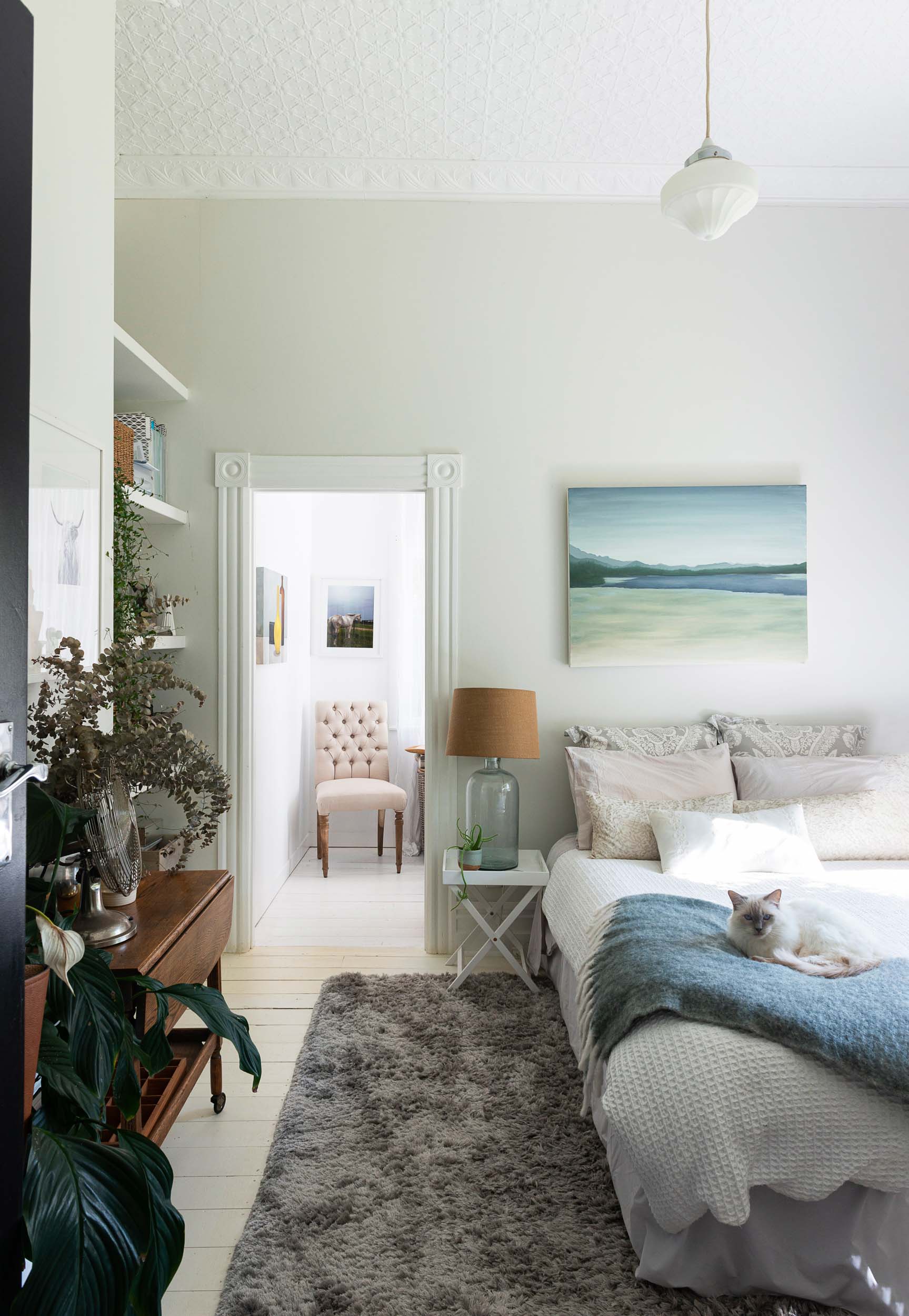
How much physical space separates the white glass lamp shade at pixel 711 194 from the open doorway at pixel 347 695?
8.97ft

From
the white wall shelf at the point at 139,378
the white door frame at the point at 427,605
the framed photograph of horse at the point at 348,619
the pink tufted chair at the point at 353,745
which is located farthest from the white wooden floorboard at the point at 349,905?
the white wall shelf at the point at 139,378

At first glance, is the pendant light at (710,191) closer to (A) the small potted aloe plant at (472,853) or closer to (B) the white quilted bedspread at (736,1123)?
(B) the white quilted bedspread at (736,1123)

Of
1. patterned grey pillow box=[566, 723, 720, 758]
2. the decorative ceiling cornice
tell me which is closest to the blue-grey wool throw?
patterned grey pillow box=[566, 723, 720, 758]

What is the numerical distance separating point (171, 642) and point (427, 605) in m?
1.06

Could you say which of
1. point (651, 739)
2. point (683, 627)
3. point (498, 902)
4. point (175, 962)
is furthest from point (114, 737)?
point (683, 627)

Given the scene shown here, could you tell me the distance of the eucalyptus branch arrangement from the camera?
163 cm

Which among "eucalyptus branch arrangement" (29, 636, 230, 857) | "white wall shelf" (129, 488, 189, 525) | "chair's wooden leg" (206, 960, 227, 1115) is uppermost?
"white wall shelf" (129, 488, 189, 525)

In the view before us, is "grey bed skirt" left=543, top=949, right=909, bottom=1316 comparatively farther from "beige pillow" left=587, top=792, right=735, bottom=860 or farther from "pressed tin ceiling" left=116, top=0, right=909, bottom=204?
"pressed tin ceiling" left=116, top=0, right=909, bottom=204

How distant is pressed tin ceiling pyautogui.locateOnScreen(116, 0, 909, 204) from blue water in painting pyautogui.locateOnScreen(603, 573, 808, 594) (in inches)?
63.8

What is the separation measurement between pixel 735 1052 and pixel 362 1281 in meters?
0.91

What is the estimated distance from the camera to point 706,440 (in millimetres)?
3576

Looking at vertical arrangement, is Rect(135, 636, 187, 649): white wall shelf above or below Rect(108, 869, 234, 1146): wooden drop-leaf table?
above

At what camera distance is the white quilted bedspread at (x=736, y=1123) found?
61.6 inches

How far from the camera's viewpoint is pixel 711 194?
206cm
